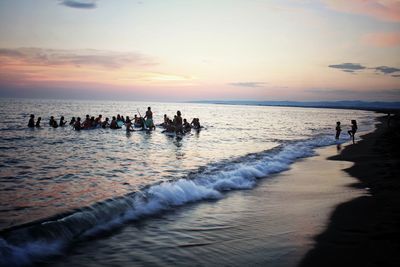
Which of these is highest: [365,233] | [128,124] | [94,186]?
[128,124]

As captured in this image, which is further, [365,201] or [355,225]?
[365,201]

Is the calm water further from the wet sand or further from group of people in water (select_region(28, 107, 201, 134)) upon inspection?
group of people in water (select_region(28, 107, 201, 134))

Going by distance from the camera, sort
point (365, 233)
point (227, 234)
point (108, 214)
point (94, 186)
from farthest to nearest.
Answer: point (94, 186), point (108, 214), point (227, 234), point (365, 233)

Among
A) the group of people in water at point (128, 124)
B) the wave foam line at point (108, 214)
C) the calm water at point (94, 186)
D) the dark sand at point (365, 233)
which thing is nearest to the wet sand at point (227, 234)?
the dark sand at point (365, 233)

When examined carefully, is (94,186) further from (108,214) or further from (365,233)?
(365,233)

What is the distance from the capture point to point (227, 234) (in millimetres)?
6109

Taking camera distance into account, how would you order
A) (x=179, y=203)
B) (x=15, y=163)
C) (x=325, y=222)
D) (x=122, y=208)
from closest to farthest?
(x=325, y=222)
(x=122, y=208)
(x=179, y=203)
(x=15, y=163)

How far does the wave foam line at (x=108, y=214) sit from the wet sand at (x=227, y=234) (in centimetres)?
38

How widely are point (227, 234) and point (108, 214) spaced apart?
9.52 ft

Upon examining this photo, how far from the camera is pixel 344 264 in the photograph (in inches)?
184

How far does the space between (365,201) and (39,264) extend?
746 cm

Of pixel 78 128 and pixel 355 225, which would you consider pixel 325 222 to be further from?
pixel 78 128

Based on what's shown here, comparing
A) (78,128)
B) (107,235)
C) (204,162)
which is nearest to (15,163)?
(204,162)

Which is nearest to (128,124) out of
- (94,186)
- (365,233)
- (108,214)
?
(94,186)
